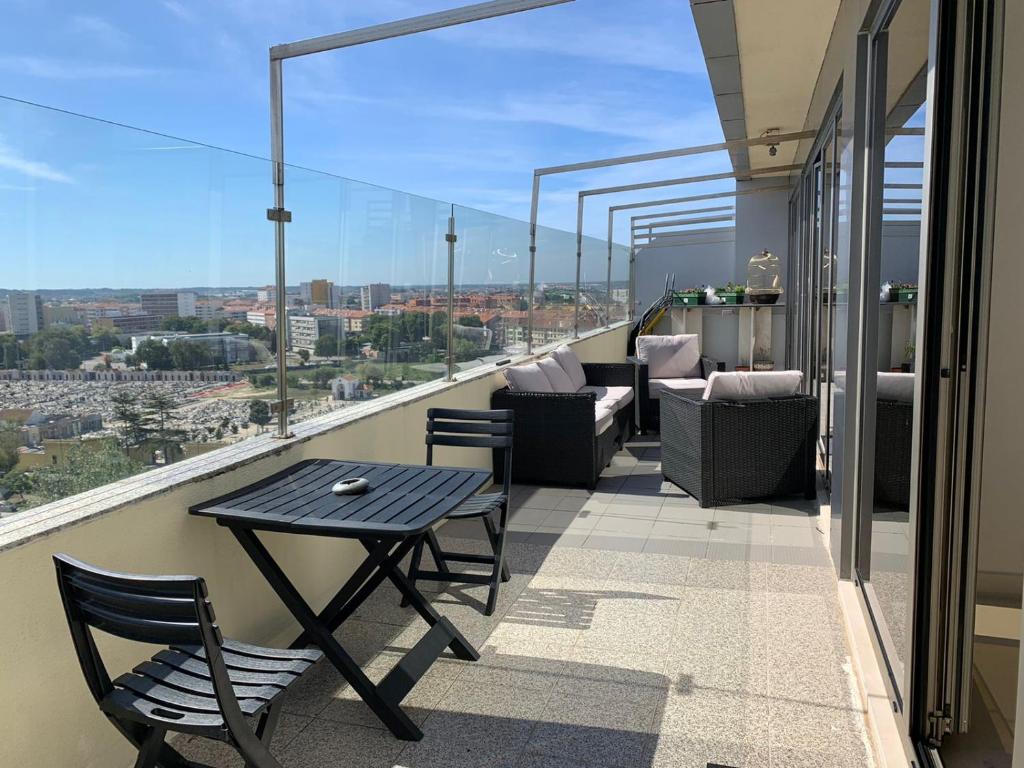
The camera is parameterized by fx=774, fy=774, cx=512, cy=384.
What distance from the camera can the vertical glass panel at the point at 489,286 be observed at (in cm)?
534

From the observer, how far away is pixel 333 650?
8.04ft

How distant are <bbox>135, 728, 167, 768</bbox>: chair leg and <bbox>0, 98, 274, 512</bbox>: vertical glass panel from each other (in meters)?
0.70

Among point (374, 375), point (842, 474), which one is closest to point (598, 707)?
point (842, 474)

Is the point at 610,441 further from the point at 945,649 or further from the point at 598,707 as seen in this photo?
the point at 945,649

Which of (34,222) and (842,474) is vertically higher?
(34,222)

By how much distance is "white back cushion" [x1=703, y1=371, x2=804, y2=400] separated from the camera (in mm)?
4836

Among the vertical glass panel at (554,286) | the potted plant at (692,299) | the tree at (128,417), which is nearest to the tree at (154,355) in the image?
the tree at (128,417)

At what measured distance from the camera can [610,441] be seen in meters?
5.97

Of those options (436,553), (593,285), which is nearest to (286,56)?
(436,553)

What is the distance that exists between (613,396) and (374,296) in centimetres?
317

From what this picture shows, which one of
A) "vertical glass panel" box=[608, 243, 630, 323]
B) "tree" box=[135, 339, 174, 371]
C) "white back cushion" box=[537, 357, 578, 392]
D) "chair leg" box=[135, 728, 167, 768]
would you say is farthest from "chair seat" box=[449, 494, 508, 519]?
"vertical glass panel" box=[608, 243, 630, 323]

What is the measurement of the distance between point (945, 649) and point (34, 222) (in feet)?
8.22

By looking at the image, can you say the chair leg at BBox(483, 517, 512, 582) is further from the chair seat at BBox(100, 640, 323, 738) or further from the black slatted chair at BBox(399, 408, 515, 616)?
the chair seat at BBox(100, 640, 323, 738)

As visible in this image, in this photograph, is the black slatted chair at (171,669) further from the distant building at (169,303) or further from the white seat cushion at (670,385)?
the white seat cushion at (670,385)
